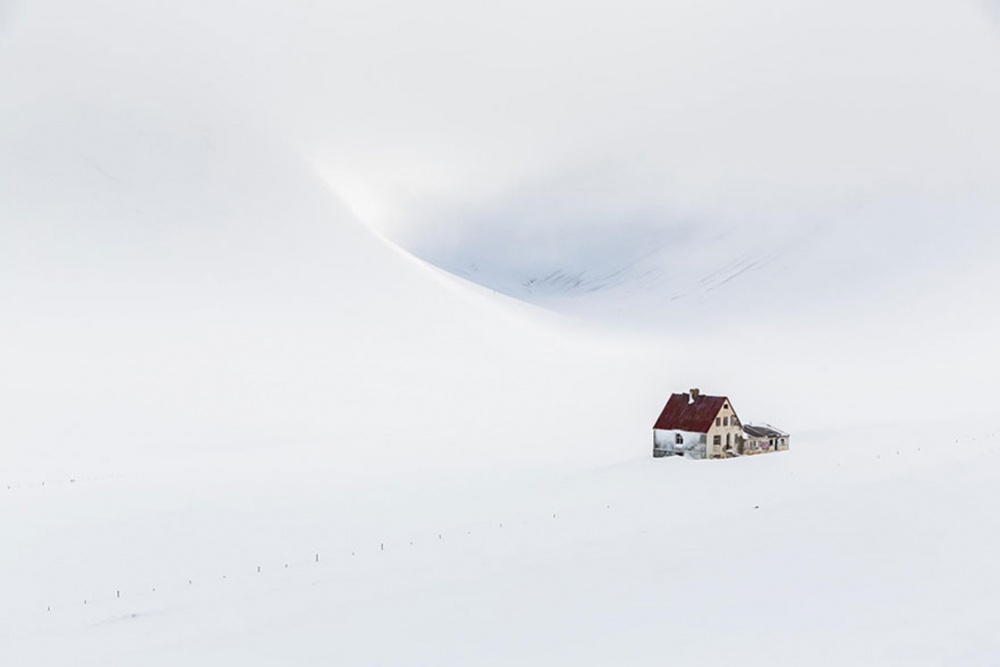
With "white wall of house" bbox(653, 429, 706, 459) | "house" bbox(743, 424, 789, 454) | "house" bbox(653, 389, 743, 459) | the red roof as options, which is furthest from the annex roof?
"white wall of house" bbox(653, 429, 706, 459)

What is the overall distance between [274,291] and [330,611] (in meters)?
38.7

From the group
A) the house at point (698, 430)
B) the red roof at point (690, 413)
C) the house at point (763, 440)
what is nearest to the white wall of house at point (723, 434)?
the house at point (698, 430)

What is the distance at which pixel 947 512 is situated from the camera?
21.7 metres

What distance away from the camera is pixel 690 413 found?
Answer: 34.1m

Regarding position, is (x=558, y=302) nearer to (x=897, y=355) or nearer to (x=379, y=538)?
(x=897, y=355)

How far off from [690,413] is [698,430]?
2.96 ft

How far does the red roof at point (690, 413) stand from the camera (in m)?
33.4

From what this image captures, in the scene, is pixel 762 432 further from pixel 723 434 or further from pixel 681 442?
pixel 681 442

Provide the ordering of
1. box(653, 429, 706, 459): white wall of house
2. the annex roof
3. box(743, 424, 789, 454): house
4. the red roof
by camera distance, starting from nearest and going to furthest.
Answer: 1. box(653, 429, 706, 459): white wall of house
2. the red roof
3. box(743, 424, 789, 454): house
4. the annex roof

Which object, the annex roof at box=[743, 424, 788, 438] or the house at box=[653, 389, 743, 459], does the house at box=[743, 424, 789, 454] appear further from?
the house at box=[653, 389, 743, 459]

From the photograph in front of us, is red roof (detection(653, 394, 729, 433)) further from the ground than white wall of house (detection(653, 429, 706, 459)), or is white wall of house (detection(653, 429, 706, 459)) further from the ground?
red roof (detection(653, 394, 729, 433))

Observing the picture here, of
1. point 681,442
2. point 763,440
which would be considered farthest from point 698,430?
point 763,440

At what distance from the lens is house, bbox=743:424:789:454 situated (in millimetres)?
34281

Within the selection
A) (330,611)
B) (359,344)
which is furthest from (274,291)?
(330,611)
